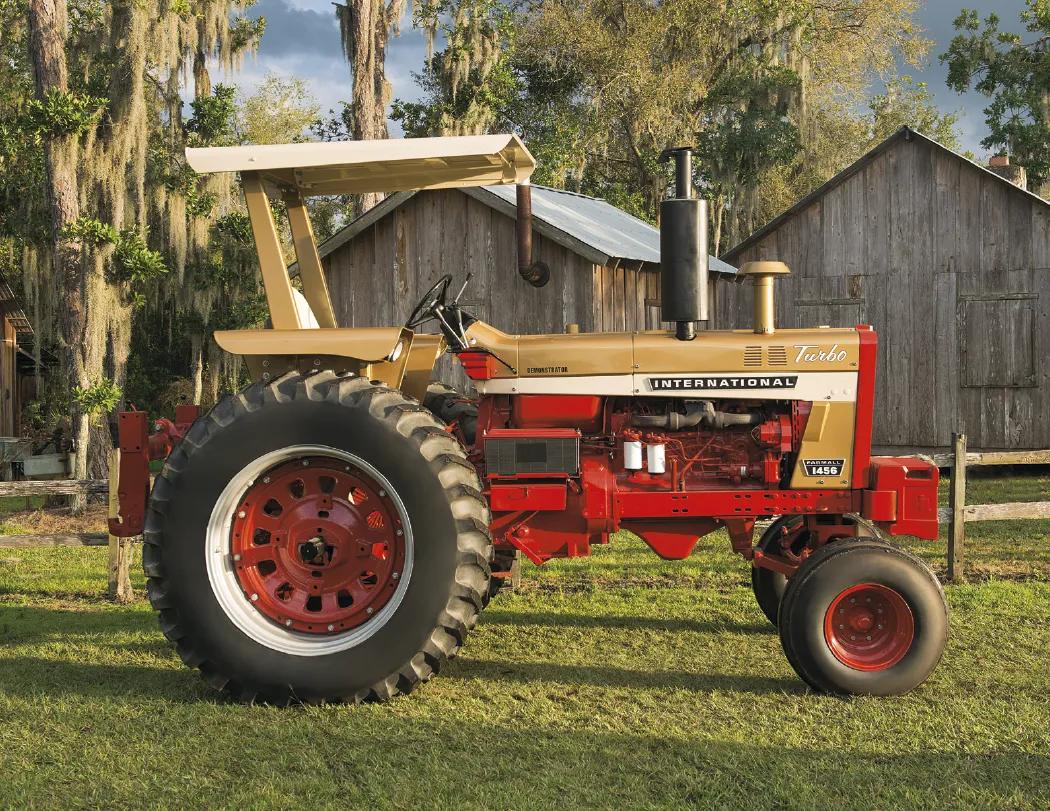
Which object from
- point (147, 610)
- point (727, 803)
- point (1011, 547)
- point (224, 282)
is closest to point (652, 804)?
point (727, 803)

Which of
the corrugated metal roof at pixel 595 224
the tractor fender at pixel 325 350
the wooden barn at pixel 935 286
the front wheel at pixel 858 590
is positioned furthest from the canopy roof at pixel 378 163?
the wooden barn at pixel 935 286

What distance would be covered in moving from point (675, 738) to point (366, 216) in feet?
33.1

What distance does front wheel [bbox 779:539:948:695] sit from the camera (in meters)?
4.73

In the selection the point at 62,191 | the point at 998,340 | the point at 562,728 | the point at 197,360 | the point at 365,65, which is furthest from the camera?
the point at 365,65

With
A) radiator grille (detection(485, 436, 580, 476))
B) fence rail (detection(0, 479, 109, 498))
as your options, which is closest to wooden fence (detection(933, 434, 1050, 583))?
radiator grille (detection(485, 436, 580, 476))

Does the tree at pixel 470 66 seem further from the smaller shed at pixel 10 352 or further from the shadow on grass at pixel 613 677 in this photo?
the shadow on grass at pixel 613 677

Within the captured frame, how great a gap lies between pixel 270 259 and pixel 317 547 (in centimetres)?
139

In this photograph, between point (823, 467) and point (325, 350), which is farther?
point (823, 467)

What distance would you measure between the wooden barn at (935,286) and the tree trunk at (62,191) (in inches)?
362

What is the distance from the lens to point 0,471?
1711cm

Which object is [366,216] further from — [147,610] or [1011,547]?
[1011,547]

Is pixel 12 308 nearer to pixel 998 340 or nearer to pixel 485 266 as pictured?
pixel 485 266

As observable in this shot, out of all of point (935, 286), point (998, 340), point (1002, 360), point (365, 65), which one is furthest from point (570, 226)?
point (365, 65)

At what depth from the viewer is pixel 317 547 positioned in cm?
489
